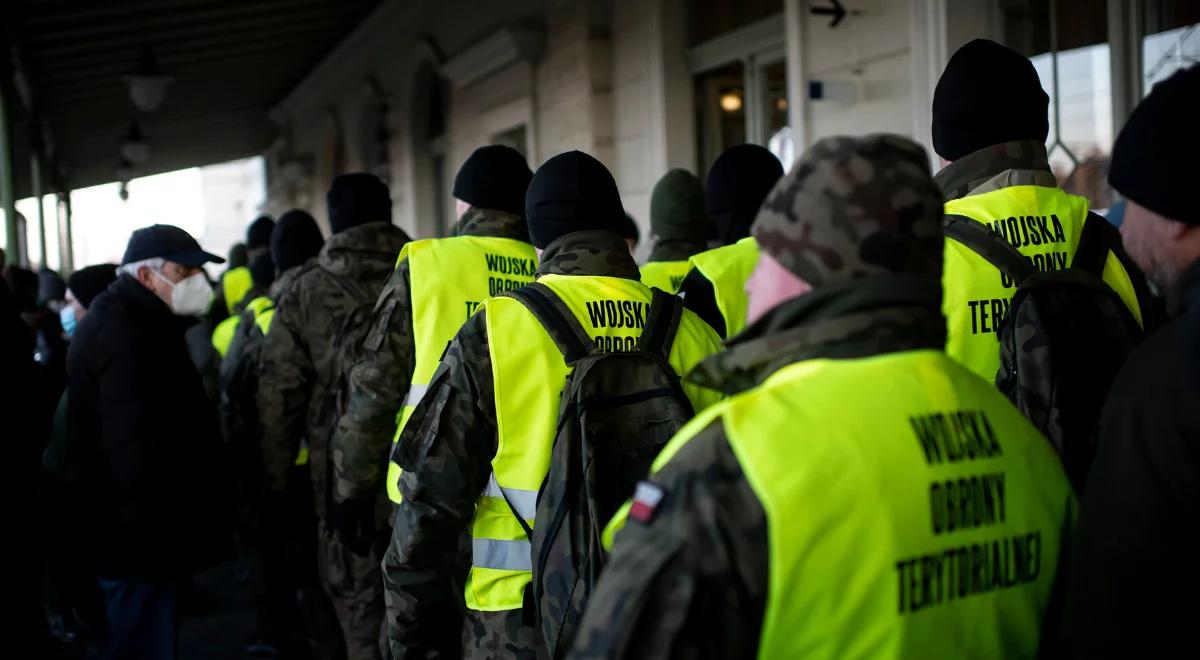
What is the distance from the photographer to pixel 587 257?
7.89ft

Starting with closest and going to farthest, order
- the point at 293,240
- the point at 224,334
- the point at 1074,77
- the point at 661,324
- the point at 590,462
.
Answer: the point at 590,462 → the point at 661,324 → the point at 1074,77 → the point at 293,240 → the point at 224,334

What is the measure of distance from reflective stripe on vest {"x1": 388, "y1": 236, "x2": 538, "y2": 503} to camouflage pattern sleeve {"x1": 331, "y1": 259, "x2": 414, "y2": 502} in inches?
2.3

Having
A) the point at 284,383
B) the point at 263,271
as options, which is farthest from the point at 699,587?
the point at 263,271

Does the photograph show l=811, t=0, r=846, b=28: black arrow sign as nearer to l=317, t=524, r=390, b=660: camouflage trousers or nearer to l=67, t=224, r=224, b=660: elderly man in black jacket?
l=67, t=224, r=224, b=660: elderly man in black jacket

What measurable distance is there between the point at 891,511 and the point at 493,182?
7.21 ft

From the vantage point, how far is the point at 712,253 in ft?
11.3

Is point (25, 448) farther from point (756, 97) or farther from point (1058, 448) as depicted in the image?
point (756, 97)

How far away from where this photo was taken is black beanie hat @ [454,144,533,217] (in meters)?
3.26

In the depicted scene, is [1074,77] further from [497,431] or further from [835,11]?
[497,431]

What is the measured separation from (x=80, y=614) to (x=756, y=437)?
486 centimetres

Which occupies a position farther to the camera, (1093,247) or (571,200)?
(571,200)

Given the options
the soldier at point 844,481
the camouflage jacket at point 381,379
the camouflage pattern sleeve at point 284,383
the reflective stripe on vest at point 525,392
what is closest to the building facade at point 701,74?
the camouflage pattern sleeve at point 284,383

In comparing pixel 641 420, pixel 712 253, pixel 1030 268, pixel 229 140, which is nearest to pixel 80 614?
pixel 712 253

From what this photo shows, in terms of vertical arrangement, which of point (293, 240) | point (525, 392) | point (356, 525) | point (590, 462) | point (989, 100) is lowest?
point (356, 525)
